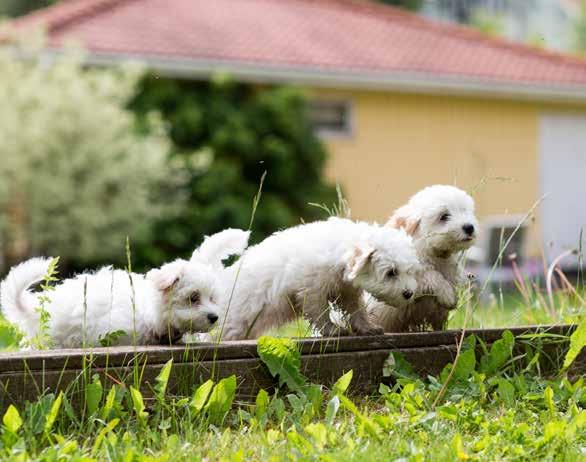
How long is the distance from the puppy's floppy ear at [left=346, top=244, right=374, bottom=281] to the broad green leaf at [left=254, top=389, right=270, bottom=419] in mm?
718

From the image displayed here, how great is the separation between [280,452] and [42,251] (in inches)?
591

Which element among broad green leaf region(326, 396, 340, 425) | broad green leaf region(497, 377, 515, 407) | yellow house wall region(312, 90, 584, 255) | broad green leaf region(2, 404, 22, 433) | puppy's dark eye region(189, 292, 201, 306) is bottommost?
yellow house wall region(312, 90, 584, 255)

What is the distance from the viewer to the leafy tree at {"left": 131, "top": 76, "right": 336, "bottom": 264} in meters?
19.1

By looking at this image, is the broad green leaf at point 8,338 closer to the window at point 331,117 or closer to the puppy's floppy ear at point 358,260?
the puppy's floppy ear at point 358,260

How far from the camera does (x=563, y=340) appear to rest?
526cm

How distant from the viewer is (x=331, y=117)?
868 inches

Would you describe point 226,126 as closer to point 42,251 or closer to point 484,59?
point 42,251

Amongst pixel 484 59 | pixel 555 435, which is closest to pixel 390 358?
pixel 555 435

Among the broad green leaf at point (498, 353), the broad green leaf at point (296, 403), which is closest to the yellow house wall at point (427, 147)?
the broad green leaf at point (498, 353)

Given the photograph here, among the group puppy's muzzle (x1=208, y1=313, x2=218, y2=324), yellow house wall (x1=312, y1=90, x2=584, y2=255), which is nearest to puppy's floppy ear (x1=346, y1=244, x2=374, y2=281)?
puppy's muzzle (x1=208, y1=313, x2=218, y2=324)

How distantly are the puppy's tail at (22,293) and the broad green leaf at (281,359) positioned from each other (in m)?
1.13

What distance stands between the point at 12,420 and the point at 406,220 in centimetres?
241

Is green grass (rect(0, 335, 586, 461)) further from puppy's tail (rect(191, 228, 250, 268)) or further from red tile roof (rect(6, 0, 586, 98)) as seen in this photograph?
red tile roof (rect(6, 0, 586, 98))

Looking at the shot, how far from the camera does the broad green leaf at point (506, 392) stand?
15.3 ft
